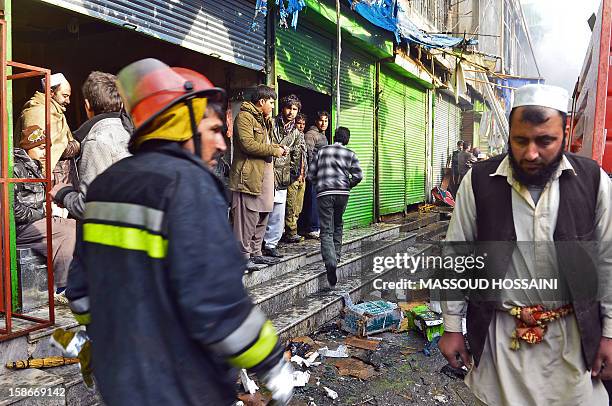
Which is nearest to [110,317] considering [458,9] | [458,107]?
[458,107]

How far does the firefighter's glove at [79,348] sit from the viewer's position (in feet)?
6.81

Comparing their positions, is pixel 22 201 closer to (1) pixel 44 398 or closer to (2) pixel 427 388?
(1) pixel 44 398

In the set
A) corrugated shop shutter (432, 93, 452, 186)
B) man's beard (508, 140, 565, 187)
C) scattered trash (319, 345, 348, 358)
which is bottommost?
scattered trash (319, 345, 348, 358)

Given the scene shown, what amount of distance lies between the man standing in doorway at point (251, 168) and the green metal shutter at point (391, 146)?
19.3ft

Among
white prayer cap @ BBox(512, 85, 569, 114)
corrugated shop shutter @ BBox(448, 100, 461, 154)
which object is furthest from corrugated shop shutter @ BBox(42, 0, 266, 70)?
corrugated shop shutter @ BBox(448, 100, 461, 154)

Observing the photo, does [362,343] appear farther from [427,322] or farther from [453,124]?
[453,124]

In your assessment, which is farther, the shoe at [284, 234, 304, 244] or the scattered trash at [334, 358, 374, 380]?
the shoe at [284, 234, 304, 244]

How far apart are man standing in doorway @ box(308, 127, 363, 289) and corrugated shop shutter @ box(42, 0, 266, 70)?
5.83 feet

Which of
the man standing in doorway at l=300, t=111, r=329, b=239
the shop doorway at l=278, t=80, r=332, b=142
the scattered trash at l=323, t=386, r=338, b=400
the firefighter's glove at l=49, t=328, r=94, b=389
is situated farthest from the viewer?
the shop doorway at l=278, t=80, r=332, b=142

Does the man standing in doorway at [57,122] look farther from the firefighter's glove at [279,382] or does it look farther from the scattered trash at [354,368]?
the firefighter's glove at [279,382]

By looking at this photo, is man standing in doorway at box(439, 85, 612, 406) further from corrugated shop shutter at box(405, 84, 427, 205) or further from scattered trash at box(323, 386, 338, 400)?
corrugated shop shutter at box(405, 84, 427, 205)

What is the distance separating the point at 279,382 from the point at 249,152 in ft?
14.0

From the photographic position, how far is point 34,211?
159 inches

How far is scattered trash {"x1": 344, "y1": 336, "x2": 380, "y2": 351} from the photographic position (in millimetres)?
5336
